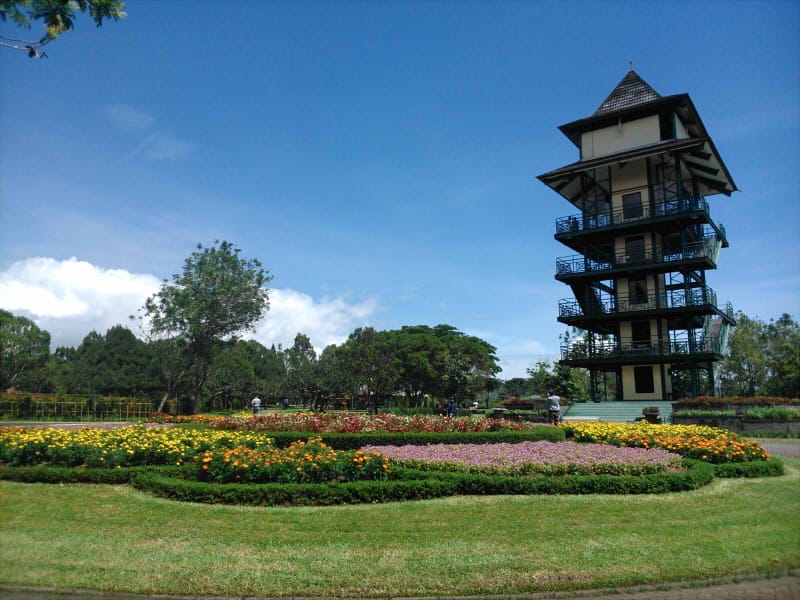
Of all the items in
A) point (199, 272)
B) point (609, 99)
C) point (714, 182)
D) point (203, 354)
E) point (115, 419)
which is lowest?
point (115, 419)

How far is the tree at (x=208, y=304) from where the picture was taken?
44.1 m

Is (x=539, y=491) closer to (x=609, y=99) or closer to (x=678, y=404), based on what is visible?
(x=678, y=404)

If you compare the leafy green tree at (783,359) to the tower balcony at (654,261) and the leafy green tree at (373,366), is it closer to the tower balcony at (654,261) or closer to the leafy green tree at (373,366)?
the tower balcony at (654,261)

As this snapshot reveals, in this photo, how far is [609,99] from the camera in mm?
37781

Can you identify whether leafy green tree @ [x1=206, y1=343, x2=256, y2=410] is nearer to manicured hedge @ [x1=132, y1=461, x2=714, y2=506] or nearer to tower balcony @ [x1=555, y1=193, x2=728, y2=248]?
tower balcony @ [x1=555, y1=193, x2=728, y2=248]

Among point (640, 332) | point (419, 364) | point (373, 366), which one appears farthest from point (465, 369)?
point (640, 332)

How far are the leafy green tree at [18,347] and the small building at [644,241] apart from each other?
55.1 meters

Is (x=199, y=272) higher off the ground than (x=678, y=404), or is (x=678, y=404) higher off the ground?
(x=199, y=272)

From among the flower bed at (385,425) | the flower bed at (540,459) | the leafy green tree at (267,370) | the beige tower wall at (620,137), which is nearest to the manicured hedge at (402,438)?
the flower bed at (385,425)

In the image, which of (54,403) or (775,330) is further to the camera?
(775,330)

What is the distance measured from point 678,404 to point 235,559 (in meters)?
25.3

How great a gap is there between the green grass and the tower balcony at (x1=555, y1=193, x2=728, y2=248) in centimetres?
2608

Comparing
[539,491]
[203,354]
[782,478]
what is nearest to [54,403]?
[203,354]

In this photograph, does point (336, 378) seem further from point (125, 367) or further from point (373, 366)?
point (125, 367)
